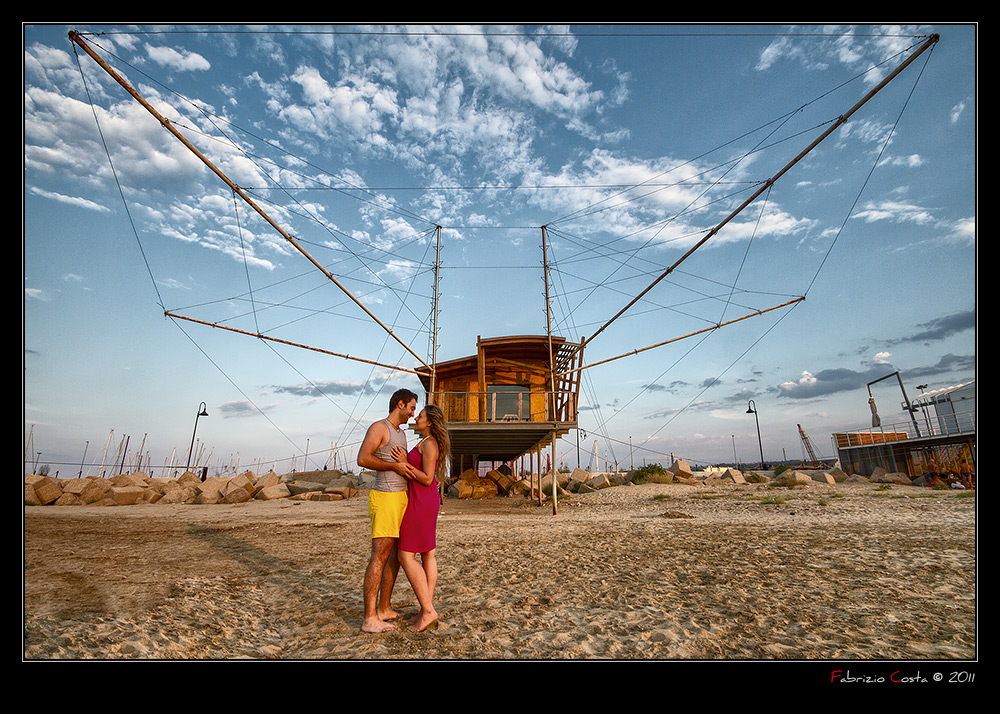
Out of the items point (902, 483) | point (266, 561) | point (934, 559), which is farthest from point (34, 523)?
point (902, 483)

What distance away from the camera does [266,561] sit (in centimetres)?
625

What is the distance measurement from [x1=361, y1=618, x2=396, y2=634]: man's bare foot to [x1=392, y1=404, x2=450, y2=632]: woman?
0.22 metres

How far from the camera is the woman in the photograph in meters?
3.36

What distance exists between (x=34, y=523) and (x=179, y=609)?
1229 centimetres

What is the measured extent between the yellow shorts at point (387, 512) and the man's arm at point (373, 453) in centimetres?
20

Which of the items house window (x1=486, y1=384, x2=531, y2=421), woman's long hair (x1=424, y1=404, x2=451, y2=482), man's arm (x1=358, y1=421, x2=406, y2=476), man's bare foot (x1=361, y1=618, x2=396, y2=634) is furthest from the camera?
house window (x1=486, y1=384, x2=531, y2=421)

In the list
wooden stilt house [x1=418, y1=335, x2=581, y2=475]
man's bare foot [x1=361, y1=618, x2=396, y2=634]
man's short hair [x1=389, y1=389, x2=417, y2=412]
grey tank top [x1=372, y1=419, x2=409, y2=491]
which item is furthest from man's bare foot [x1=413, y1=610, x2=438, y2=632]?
wooden stilt house [x1=418, y1=335, x2=581, y2=475]

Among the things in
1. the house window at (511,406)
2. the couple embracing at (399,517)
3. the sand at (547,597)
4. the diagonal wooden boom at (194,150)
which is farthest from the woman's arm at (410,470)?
the house window at (511,406)

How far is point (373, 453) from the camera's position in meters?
3.49

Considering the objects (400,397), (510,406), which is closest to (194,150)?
(400,397)

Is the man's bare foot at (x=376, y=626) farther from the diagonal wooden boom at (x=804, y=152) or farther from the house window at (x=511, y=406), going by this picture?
the house window at (x=511, y=406)

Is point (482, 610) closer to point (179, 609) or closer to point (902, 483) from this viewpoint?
point (179, 609)

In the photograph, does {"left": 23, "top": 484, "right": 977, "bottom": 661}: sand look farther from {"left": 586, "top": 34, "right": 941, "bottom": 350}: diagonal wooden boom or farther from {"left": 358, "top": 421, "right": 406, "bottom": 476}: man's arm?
{"left": 586, "top": 34, "right": 941, "bottom": 350}: diagonal wooden boom

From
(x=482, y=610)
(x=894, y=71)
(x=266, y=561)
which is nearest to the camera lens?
(x=482, y=610)
